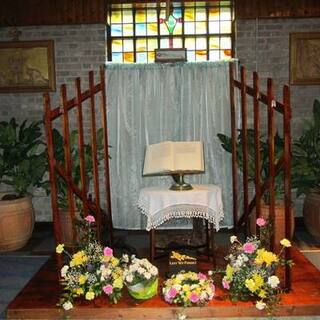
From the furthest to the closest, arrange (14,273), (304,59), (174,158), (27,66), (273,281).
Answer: (27,66) → (304,59) → (14,273) → (174,158) → (273,281)

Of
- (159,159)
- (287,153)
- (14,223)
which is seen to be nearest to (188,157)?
(159,159)

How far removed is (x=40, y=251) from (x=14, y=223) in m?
0.42

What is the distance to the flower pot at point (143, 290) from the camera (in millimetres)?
→ 3293

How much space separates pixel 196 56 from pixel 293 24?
1284mm

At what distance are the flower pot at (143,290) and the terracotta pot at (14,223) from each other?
2.30m

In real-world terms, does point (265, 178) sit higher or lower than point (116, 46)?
lower

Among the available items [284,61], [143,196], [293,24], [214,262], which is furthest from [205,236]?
[293,24]

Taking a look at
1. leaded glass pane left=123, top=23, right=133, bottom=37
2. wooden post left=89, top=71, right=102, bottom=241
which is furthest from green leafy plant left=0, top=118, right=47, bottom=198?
leaded glass pane left=123, top=23, right=133, bottom=37

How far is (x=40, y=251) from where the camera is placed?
17.0ft

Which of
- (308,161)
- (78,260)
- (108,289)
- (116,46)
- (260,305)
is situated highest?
(116,46)

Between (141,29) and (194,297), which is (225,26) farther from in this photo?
(194,297)

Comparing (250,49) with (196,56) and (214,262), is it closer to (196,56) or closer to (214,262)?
(196,56)

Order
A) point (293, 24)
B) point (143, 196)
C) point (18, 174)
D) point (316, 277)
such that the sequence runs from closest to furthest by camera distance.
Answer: point (316, 277) < point (143, 196) < point (18, 174) < point (293, 24)

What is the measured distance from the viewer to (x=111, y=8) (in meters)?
6.23
